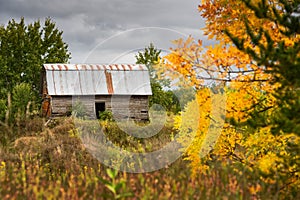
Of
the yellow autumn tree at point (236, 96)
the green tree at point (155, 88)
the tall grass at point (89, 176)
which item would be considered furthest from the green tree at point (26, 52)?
the yellow autumn tree at point (236, 96)

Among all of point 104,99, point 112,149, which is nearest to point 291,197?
point 112,149

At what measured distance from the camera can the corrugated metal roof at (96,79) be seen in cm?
2711

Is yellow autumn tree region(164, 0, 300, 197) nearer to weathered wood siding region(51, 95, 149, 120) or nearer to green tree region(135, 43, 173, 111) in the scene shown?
green tree region(135, 43, 173, 111)

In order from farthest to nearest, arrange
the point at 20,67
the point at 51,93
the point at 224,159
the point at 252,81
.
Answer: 1. the point at 20,67
2. the point at 51,93
3. the point at 224,159
4. the point at 252,81

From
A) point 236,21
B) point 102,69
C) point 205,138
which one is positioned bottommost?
point 205,138

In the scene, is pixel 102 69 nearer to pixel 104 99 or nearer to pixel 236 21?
pixel 104 99

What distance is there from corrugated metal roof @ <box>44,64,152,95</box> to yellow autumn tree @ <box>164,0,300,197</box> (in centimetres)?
1781

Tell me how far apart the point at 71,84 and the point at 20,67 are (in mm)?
11077

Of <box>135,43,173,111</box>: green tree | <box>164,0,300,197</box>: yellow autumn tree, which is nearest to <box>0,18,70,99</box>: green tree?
<box>135,43,173,111</box>: green tree

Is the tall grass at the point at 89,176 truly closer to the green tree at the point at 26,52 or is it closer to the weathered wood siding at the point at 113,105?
the weathered wood siding at the point at 113,105

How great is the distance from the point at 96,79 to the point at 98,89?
65cm

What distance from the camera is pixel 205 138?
9.28m

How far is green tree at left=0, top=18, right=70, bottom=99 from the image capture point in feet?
118

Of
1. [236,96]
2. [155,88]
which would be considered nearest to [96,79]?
[155,88]
